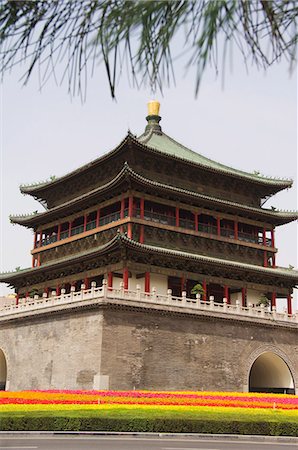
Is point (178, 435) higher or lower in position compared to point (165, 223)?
lower

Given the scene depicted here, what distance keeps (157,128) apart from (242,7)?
39465 mm

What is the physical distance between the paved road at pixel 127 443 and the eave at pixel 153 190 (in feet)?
59.5

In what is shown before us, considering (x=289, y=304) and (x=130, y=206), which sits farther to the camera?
(x=289, y=304)

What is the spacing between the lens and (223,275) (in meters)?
36.0

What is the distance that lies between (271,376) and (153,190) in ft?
43.7

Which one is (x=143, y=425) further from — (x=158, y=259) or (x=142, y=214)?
(x=142, y=214)

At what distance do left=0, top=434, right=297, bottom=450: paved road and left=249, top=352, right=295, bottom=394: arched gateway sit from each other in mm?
17255


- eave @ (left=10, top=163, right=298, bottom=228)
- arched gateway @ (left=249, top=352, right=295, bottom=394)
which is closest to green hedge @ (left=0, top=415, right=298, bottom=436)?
arched gateway @ (left=249, top=352, right=295, bottom=394)

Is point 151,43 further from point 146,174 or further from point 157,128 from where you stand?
point 157,128

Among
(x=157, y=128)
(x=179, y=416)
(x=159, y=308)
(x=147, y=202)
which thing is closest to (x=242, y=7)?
(x=179, y=416)

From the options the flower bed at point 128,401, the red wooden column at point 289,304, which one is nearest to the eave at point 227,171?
the red wooden column at point 289,304

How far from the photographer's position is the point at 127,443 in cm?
1500

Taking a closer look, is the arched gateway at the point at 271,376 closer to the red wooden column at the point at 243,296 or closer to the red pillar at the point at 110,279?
the red wooden column at the point at 243,296

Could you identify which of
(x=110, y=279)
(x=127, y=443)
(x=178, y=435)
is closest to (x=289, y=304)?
(x=110, y=279)
